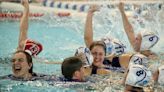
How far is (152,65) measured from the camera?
418 cm

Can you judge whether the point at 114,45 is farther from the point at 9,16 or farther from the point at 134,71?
the point at 9,16

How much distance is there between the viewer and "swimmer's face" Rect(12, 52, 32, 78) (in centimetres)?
329

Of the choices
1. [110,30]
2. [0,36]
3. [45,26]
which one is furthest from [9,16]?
[110,30]

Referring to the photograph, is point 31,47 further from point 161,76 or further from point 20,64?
point 161,76

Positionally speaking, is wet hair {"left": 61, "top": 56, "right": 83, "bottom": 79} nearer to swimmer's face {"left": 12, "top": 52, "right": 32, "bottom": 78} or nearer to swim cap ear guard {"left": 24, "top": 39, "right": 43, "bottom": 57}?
swimmer's face {"left": 12, "top": 52, "right": 32, "bottom": 78}

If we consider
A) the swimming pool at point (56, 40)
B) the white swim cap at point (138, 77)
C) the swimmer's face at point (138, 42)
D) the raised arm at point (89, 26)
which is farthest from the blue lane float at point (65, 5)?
the white swim cap at point (138, 77)

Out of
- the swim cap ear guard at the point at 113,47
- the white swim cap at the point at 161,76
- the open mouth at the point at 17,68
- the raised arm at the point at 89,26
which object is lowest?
the white swim cap at the point at 161,76

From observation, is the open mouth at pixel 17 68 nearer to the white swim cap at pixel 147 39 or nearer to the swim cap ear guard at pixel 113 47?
the swim cap ear guard at pixel 113 47

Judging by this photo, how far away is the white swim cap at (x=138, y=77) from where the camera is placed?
112 inches

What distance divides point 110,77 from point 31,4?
5.01 meters

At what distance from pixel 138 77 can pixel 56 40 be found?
3.38m

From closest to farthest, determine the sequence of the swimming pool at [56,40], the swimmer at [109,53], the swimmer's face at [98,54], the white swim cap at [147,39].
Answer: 1. the swimming pool at [56,40]
2. the swimmer's face at [98,54]
3. the swimmer at [109,53]
4. the white swim cap at [147,39]

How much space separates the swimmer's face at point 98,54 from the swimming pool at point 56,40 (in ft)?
0.50

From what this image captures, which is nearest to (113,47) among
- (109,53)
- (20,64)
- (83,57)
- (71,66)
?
(109,53)
